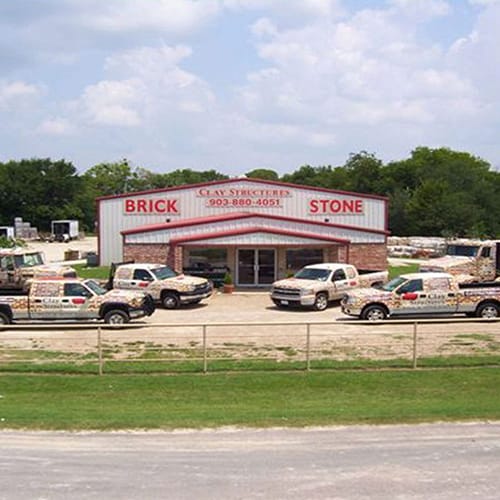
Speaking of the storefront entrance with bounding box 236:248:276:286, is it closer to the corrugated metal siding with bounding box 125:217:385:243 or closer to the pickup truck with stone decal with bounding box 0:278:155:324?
the corrugated metal siding with bounding box 125:217:385:243

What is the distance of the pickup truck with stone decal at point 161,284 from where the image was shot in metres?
28.6

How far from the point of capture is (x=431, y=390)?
15.0 metres

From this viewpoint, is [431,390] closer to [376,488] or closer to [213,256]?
[376,488]

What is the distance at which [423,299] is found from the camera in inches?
950

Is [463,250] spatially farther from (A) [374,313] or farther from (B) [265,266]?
(A) [374,313]

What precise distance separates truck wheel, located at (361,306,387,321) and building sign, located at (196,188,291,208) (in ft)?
70.0

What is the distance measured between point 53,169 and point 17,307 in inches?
3483

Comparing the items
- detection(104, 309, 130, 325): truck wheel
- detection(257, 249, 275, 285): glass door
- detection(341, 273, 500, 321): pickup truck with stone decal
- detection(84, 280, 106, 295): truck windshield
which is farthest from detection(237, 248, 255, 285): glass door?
detection(104, 309, 130, 325): truck wheel

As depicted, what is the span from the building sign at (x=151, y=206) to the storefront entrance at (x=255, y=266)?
8223 mm

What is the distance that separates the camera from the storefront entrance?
37062 millimetres

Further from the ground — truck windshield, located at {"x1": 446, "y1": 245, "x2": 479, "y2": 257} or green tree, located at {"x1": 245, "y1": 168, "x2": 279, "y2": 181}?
green tree, located at {"x1": 245, "y1": 168, "x2": 279, "y2": 181}

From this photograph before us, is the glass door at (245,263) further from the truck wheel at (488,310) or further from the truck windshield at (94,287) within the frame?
the truck wheel at (488,310)

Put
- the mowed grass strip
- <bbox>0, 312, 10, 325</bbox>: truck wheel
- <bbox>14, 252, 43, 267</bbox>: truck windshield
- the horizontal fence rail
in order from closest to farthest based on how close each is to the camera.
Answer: the mowed grass strip < the horizontal fence rail < <bbox>0, 312, 10, 325</bbox>: truck wheel < <bbox>14, 252, 43, 267</bbox>: truck windshield

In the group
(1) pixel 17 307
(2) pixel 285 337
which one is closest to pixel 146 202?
(1) pixel 17 307
